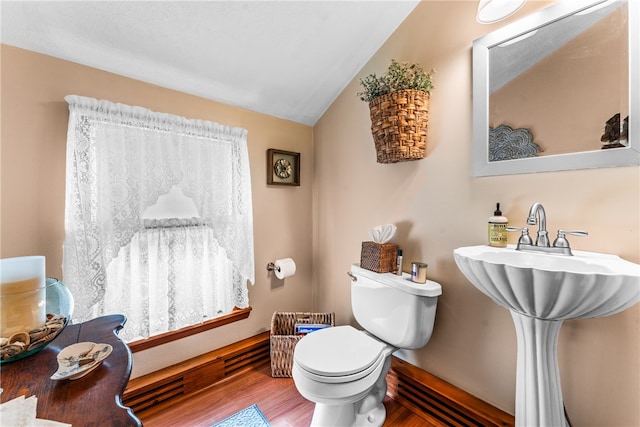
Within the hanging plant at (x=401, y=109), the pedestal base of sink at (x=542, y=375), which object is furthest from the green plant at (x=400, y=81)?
the pedestal base of sink at (x=542, y=375)

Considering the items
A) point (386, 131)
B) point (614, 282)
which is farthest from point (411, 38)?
point (614, 282)

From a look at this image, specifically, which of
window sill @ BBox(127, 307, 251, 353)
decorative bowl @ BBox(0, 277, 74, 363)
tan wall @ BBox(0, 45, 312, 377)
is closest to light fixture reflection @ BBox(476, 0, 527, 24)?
tan wall @ BBox(0, 45, 312, 377)

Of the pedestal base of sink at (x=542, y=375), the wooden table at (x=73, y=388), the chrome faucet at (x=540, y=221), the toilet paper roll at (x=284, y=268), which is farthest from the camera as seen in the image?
the toilet paper roll at (x=284, y=268)

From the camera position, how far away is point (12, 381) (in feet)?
2.21

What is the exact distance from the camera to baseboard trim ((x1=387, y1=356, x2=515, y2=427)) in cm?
122

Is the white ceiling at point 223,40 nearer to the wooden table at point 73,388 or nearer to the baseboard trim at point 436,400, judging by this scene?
the wooden table at point 73,388

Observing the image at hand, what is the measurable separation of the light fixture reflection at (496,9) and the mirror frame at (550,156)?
9 cm

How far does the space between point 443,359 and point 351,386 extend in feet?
1.94

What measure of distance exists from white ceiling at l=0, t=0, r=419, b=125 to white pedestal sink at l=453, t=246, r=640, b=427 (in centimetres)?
140

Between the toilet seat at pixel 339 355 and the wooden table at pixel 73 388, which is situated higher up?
the wooden table at pixel 73 388

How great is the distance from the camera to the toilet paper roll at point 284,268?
191 centimetres

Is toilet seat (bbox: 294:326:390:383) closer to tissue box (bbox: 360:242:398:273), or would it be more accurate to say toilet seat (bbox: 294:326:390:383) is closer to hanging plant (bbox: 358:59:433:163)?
tissue box (bbox: 360:242:398:273)

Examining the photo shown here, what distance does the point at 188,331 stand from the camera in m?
1.60

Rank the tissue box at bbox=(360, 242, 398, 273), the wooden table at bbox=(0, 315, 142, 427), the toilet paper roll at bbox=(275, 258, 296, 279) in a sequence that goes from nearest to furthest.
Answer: the wooden table at bbox=(0, 315, 142, 427)
the tissue box at bbox=(360, 242, 398, 273)
the toilet paper roll at bbox=(275, 258, 296, 279)
